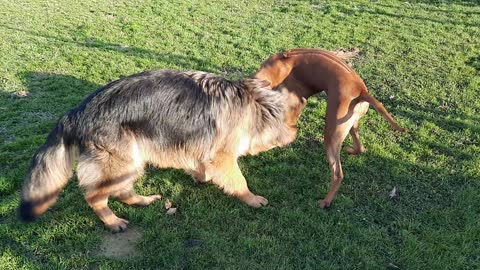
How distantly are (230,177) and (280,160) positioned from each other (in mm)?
1075

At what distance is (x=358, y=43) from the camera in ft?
27.9

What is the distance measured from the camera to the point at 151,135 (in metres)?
3.65

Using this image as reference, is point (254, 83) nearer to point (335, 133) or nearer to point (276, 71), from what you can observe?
point (276, 71)

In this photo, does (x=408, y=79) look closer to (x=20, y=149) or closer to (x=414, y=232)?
(x=414, y=232)

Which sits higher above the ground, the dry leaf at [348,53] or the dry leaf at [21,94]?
the dry leaf at [348,53]

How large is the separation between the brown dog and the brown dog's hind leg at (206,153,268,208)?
74 centimetres

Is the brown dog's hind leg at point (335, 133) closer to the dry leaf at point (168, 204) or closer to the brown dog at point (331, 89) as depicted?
the brown dog at point (331, 89)

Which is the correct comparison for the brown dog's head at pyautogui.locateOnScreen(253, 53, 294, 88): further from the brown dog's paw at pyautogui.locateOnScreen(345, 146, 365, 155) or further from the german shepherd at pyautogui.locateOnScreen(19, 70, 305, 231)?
the brown dog's paw at pyautogui.locateOnScreen(345, 146, 365, 155)

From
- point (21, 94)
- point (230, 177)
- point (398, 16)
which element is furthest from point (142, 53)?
point (398, 16)

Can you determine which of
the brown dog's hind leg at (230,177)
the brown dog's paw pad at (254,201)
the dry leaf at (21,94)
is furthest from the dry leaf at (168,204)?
the dry leaf at (21,94)

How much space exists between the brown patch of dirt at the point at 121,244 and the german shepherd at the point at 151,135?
88 millimetres

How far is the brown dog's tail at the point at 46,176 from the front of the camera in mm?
3402

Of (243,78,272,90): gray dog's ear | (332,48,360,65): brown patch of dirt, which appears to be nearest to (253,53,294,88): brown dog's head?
(243,78,272,90): gray dog's ear

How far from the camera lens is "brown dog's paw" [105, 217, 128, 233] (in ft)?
12.4
